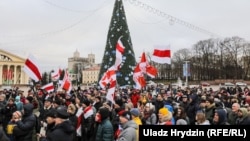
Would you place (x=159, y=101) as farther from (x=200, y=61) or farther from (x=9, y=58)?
(x=9, y=58)

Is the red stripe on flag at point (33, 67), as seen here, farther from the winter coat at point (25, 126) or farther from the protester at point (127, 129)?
the protester at point (127, 129)

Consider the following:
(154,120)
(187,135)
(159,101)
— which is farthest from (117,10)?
(187,135)

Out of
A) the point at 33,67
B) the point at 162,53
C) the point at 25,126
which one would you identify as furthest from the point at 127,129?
the point at 162,53

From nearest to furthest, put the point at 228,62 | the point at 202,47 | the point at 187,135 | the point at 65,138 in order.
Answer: the point at 187,135, the point at 65,138, the point at 228,62, the point at 202,47

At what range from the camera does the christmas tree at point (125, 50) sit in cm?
2905

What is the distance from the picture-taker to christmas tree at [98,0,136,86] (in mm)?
29047

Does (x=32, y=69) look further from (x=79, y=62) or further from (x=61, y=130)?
(x=79, y=62)

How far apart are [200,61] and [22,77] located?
44.2m

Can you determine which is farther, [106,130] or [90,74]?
[90,74]

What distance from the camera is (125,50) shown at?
29.2m

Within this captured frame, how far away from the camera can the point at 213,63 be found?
271 feet

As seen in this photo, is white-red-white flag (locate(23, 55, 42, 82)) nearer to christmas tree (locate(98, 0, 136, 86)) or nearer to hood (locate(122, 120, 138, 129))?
hood (locate(122, 120, 138, 129))

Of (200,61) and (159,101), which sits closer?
(159,101)

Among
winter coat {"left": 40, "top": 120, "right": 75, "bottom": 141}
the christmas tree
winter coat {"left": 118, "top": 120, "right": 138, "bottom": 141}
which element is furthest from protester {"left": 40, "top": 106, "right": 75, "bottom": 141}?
the christmas tree
